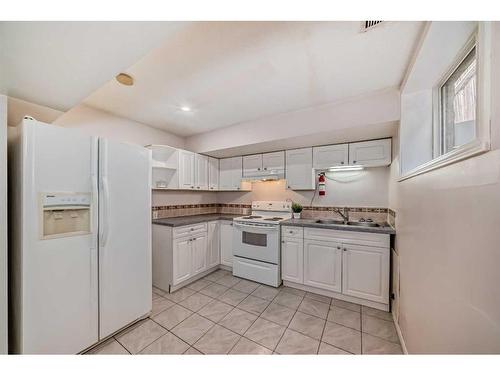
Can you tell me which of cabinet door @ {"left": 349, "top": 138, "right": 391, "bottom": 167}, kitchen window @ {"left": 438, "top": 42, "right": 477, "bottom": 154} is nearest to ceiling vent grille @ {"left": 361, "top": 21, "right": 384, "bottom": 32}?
kitchen window @ {"left": 438, "top": 42, "right": 477, "bottom": 154}

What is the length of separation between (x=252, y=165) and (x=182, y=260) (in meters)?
1.81

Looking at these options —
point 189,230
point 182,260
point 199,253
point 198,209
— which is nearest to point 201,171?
point 198,209

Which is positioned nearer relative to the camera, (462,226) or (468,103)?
(462,226)

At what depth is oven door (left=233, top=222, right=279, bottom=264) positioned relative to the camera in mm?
2559

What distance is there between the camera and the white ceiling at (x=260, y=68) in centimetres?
119

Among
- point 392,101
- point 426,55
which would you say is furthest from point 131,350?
point 392,101

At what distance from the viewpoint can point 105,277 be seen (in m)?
1.55

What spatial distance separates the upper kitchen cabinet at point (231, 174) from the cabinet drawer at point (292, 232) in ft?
3.90

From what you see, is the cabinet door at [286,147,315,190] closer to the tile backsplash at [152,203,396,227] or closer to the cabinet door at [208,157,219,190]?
the tile backsplash at [152,203,396,227]

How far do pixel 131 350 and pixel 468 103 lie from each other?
9.49 ft

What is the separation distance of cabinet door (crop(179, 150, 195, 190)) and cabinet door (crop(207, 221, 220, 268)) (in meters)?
0.73

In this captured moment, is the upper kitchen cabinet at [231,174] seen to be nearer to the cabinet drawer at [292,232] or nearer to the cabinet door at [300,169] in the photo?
the cabinet door at [300,169]

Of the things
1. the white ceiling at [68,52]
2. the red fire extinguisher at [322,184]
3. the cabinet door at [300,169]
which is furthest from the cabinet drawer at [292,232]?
the white ceiling at [68,52]
